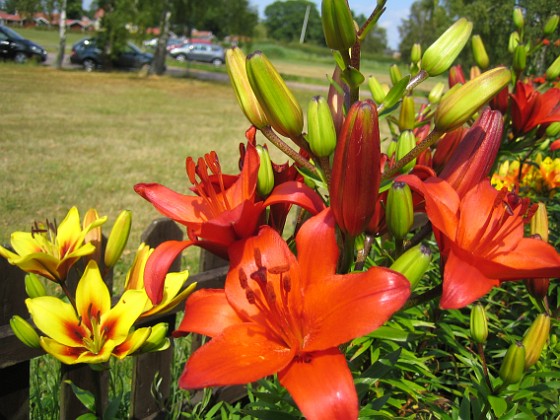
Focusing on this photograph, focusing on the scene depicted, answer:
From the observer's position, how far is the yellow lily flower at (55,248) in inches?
39.3

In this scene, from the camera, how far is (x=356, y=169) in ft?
2.03

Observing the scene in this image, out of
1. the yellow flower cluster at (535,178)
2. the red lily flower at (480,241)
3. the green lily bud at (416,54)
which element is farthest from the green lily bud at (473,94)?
the yellow flower cluster at (535,178)

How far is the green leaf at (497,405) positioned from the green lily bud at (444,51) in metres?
0.58

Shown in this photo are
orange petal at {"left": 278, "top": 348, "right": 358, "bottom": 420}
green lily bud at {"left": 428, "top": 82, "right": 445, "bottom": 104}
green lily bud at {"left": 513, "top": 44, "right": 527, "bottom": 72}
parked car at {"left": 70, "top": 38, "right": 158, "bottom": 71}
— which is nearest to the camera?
orange petal at {"left": 278, "top": 348, "right": 358, "bottom": 420}

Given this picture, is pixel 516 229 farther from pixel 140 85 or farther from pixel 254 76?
pixel 140 85

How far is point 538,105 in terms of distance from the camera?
51.9 inches

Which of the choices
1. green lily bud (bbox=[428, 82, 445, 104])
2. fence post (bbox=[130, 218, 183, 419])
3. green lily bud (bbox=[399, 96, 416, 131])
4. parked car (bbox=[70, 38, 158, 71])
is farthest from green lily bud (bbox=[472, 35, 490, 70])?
parked car (bbox=[70, 38, 158, 71])

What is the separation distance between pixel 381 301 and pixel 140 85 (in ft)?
47.3

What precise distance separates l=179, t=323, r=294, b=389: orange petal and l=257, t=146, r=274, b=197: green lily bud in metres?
0.20

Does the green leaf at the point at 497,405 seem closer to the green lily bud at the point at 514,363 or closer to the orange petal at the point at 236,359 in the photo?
the green lily bud at the point at 514,363

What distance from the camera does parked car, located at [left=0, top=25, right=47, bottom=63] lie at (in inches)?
617

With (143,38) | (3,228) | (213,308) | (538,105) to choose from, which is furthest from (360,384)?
(143,38)

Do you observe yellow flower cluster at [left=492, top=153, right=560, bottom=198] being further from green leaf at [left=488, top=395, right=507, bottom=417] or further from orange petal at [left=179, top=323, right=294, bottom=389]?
orange petal at [left=179, top=323, right=294, bottom=389]

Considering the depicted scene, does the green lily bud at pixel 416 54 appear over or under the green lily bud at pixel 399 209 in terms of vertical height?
over
